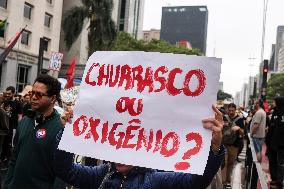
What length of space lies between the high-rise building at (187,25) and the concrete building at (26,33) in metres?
152

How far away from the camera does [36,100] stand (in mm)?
3609

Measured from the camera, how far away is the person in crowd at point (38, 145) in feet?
Answer: 11.6

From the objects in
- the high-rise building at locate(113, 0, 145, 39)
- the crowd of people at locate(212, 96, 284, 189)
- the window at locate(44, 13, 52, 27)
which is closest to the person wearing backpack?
the crowd of people at locate(212, 96, 284, 189)

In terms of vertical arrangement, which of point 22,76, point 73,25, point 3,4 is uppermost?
point 3,4

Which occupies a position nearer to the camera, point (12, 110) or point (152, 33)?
point (12, 110)

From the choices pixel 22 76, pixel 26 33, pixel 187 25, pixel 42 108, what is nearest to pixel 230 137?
pixel 42 108

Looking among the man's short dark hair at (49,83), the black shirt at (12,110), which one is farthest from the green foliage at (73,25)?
the man's short dark hair at (49,83)

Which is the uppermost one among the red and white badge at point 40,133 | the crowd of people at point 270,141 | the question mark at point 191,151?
the question mark at point 191,151

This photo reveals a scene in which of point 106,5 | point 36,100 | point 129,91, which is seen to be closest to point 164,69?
point 129,91

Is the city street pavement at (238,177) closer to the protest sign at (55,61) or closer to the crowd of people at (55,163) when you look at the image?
the crowd of people at (55,163)

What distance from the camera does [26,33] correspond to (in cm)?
3569

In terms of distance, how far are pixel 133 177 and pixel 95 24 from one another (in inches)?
1276

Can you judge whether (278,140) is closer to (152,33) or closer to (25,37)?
(25,37)

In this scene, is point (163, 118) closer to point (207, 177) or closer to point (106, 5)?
point (207, 177)
